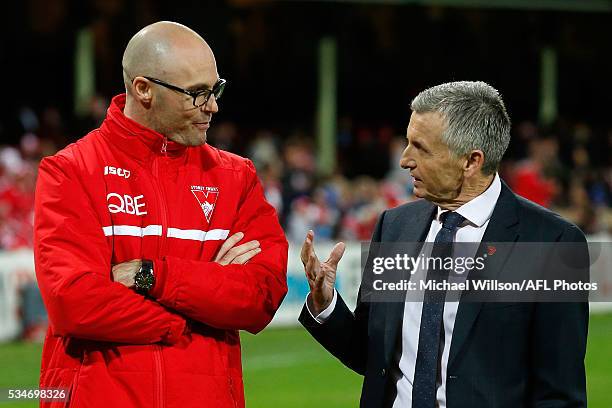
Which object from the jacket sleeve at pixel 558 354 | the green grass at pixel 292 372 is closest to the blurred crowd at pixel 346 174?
the green grass at pixel 292 372

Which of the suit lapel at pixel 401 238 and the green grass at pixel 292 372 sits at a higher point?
the suit lapel at pixel 401 238

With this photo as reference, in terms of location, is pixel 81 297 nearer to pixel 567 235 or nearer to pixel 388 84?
pixel 567 235

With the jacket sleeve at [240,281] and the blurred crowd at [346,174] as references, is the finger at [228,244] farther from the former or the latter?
the blurred crowd at [346,174]

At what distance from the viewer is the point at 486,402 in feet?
11.7

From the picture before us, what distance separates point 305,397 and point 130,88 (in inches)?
251

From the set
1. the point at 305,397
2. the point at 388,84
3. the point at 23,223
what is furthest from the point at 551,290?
the point at 388,84

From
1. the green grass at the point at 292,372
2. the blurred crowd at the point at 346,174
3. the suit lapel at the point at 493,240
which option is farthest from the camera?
the blurred crowd at the point at 346,174

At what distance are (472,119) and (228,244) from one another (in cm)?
92

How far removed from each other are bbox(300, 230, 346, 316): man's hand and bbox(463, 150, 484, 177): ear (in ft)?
1.63

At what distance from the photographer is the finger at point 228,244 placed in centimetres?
388

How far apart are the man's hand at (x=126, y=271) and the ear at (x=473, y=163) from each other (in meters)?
1.10

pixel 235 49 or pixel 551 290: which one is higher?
pixel 551 290

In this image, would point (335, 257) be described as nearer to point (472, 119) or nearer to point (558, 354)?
point (472, 119)

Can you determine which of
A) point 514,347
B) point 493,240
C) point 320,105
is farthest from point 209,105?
point 320,105
